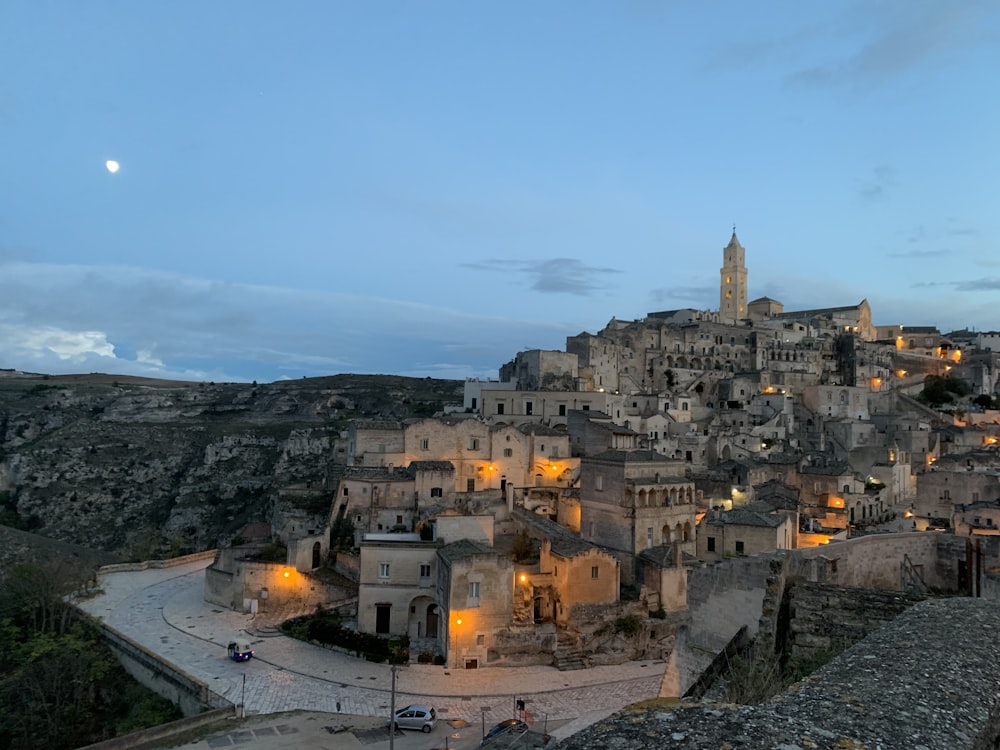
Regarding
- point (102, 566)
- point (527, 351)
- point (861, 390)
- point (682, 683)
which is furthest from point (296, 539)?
point (861, 390)

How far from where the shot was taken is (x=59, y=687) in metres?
26.6

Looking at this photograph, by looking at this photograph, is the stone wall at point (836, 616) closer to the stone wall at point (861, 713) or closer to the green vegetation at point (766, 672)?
the green vegetation at point (766, 672)

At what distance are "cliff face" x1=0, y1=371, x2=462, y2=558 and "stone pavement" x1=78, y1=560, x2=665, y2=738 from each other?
1312 cm

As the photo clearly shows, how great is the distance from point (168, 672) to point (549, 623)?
49.6ft

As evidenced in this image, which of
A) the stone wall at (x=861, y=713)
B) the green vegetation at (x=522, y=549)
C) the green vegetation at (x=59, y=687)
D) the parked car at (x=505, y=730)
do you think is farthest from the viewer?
the green vegetation at (x=522, y=549)

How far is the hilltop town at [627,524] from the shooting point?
43.9 feet

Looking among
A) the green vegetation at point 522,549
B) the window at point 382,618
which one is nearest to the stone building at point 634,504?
the green vegetation at point 522,549

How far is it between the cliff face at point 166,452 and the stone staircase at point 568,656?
824 inches

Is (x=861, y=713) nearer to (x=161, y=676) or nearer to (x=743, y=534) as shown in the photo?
(x=161, y=676)

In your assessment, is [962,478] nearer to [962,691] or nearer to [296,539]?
[296,539]

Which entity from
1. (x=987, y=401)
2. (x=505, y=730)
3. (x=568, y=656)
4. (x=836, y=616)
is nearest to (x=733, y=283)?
(x=987, y=401)

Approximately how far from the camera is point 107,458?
2940 inches

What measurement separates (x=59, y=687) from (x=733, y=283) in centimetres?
8997

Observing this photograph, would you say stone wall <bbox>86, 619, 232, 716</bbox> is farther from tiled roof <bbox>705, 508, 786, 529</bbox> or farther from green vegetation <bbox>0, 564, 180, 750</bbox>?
tiled roof <bbox>705, 508, 786, 529</bbox>
